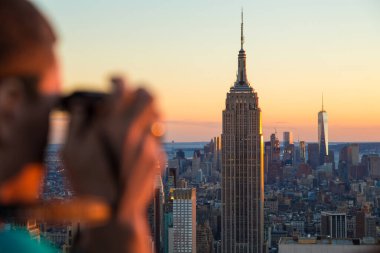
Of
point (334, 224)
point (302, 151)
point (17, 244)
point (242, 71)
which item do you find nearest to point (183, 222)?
point (334, 224)

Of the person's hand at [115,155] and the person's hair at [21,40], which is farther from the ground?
the person's hair at [21,40]

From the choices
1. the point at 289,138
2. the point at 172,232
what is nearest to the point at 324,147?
the point at 289,138

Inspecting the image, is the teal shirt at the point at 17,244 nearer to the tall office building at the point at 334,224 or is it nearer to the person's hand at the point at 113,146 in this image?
the person's hand at the point at 113,146

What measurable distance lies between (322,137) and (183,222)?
38.5ft

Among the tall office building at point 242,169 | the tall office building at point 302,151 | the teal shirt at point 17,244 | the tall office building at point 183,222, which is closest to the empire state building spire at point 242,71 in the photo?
the tall office building at point 242,169

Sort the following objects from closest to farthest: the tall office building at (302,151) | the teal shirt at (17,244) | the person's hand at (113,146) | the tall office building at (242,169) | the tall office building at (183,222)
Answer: the person's hand at (113,146), the teal shirt at (17,244), the tall office building at (183,222), the tall office building at (242,169), the tall office building at (302,151)

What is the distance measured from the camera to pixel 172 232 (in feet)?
89.6

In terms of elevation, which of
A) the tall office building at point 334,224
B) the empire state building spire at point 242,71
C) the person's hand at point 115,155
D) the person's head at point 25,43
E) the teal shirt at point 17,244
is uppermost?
the empire state building spire at point 242,71

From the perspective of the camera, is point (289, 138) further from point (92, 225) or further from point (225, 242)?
point (92, 225)

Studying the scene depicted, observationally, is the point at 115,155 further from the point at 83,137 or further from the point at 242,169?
the point at 242,169

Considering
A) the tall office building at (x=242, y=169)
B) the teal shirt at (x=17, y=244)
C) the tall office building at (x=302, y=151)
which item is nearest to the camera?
the teal shirt at (x=17, y=244)

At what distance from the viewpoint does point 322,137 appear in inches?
1494

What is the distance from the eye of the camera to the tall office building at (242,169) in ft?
103

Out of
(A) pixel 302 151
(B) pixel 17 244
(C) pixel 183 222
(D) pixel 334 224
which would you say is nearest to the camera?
(B) pixel 17 244
